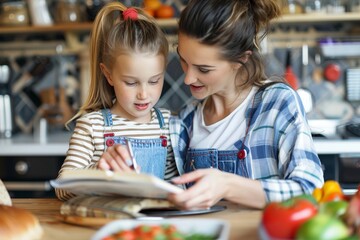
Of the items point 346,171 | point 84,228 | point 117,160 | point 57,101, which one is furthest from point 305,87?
point 84,228

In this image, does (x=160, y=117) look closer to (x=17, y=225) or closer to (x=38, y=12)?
(x=17, y=225)

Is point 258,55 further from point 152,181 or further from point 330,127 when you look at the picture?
point 330,127

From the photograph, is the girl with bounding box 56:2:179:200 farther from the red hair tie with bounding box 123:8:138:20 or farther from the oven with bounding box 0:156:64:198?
the oven with bounding box 0:156:64:198

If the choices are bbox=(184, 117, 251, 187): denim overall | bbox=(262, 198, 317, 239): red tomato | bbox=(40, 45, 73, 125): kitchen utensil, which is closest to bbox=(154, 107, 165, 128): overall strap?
bbox=(184, 117, 251, 187): denim overall

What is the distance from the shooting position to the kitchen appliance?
339cm

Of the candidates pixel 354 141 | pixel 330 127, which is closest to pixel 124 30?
pixel 354 141

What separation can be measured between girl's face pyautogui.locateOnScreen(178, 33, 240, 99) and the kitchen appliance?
1.91m

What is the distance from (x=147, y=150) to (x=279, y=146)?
38cm

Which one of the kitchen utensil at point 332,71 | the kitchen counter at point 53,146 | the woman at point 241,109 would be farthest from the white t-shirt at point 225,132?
the kitchen utensil at point 332,71

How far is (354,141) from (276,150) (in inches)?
54.2

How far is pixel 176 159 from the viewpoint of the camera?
1.81 m

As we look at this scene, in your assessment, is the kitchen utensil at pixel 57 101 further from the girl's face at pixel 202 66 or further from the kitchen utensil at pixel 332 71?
the girl's face at pixel 202 66

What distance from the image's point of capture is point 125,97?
1.73 meters

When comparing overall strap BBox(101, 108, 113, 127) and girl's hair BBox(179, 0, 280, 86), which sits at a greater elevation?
girl's hair BBox(179, 0, 280, 86)
